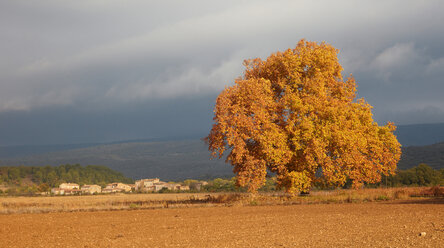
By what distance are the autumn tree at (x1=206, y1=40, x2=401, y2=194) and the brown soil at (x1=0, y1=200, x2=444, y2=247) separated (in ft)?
15.5

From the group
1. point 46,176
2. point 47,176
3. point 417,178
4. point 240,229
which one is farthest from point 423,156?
point 240,229

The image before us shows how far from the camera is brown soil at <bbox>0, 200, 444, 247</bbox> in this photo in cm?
1623

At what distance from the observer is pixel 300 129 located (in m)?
31.2

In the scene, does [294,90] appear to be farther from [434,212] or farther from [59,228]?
[59,228]

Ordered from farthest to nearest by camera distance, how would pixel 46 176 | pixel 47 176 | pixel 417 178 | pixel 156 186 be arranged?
pixel 46 176 < pixel 47 176 < pixel 156 186 < pixel 417 178

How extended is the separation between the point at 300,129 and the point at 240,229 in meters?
13.0

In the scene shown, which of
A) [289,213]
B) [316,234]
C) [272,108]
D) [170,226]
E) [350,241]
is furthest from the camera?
[272,108]

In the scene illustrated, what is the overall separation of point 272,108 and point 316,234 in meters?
15.9

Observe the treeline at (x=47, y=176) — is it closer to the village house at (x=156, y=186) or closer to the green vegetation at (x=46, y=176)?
the green vegetation at (x=46, y=176)

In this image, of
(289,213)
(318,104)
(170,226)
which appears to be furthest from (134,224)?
(318,104)

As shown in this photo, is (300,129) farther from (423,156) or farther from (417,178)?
(423,156)

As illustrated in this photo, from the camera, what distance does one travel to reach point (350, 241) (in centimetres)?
1573

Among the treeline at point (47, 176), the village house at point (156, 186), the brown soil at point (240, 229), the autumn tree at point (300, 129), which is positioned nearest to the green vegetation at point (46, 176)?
the treeline at point (47, 176)

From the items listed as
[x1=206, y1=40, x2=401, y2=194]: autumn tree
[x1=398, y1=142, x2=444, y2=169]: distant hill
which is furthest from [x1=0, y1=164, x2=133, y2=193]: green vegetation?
[x1=398, y1=142, x2=444, y2=169]: distant hill
